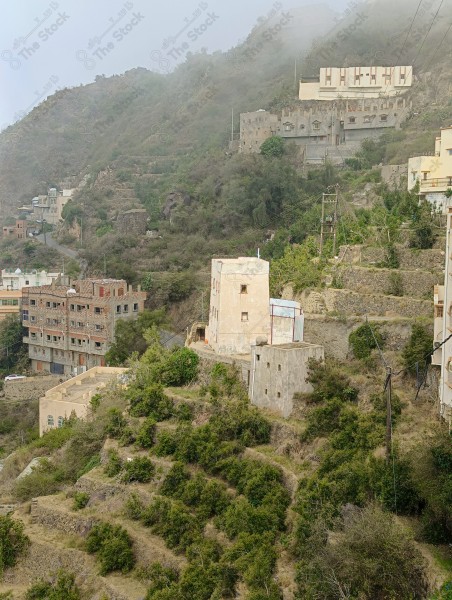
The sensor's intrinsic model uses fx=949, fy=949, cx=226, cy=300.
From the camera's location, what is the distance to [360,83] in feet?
167

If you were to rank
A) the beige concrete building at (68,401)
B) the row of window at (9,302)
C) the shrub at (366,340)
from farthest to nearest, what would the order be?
the row of window at (9,302) → the beige concrete building at (68,401) → the shrub at (366,340)

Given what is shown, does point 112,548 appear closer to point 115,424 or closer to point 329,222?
point 115,424

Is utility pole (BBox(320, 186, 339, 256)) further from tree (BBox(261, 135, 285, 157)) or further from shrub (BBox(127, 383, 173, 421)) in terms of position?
tree (BBox(261, 135, 285, 157))

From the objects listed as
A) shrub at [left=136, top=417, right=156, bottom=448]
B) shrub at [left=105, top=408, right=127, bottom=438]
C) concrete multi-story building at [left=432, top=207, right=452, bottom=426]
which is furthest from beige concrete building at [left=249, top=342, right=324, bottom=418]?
shrub at [left=105, top=408, right=127, bottom=438]

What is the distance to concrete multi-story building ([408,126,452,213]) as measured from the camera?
2502 cm

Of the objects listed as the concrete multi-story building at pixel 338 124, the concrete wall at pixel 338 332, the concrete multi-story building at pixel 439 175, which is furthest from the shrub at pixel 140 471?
the concrete multi-story building at pixel 338 124

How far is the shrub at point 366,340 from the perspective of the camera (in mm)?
20531

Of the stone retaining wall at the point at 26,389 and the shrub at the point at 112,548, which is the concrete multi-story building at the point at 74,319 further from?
the shrub at the point at 112,548

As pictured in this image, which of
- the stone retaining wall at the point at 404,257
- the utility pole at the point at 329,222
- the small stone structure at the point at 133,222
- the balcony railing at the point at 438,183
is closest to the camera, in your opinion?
the stone retaining wall at the point at 404,257

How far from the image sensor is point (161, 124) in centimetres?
7469

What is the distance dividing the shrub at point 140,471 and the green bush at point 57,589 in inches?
103

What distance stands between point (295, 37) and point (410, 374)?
59.7 meters

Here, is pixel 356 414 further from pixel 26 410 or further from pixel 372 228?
pixel 26 410

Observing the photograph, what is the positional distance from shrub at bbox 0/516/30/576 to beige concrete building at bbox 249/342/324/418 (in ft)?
19.2
